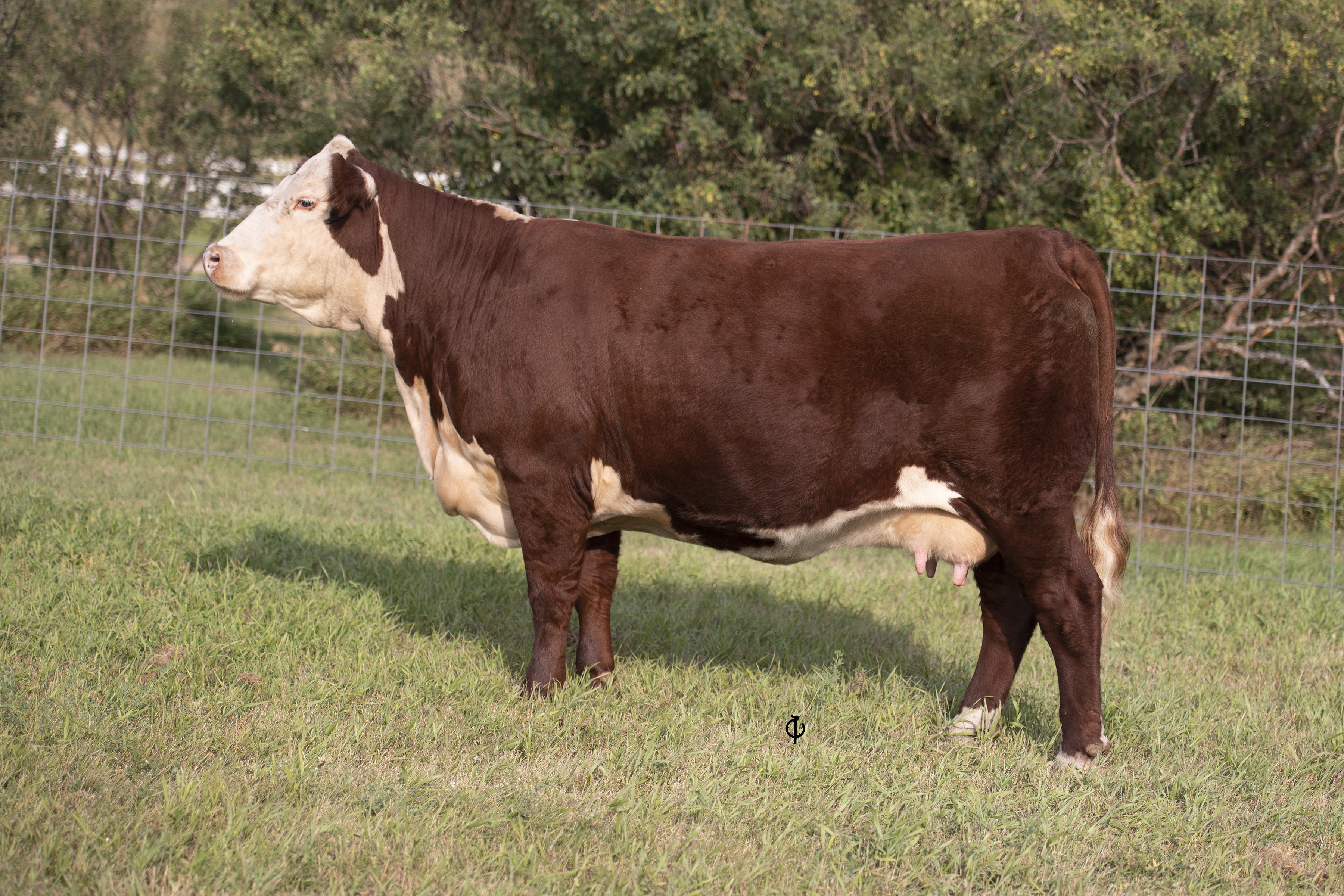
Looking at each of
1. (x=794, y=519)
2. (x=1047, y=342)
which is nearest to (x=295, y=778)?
(x=794, y=519)

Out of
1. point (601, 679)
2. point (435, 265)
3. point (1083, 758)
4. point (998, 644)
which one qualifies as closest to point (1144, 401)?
point (998, 644)

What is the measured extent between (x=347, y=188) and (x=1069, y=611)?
121 inches

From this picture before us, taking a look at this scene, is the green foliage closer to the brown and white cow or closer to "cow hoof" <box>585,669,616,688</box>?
the brown and white cow

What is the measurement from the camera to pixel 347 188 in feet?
13.8

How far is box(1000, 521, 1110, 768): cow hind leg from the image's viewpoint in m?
3.74

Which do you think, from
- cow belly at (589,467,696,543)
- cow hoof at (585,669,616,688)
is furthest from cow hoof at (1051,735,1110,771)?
cow hoof at (585,669,616,688)

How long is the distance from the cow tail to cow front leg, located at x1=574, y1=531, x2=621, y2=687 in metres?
1.88

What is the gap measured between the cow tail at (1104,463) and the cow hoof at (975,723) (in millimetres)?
537

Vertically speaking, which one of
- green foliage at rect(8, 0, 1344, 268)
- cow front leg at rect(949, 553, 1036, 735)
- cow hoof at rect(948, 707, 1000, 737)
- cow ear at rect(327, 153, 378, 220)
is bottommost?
cow hoof at rect(948, 707, 1000, 737)

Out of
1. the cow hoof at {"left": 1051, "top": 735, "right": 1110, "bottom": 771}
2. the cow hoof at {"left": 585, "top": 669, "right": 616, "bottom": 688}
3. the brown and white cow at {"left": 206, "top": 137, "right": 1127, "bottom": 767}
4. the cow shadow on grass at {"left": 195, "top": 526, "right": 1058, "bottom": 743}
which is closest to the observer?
the brown and white cow at {"left": 206, "top": 137, "right": 1127, "bottom": 767}

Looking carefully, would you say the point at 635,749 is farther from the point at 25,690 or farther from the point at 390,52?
the point at 390,52

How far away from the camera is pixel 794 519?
391 cm

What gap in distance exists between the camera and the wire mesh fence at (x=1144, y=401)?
314 inches

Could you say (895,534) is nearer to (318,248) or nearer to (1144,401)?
(318,248)
